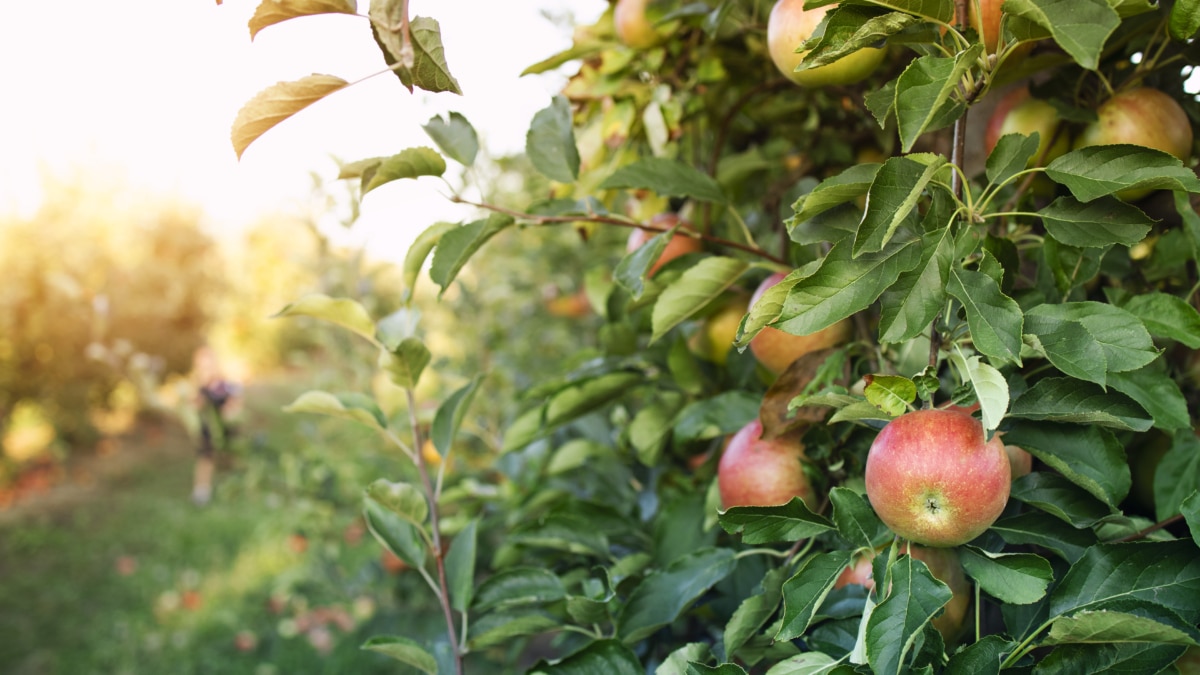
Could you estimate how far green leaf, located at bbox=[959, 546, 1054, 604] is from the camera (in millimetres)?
493

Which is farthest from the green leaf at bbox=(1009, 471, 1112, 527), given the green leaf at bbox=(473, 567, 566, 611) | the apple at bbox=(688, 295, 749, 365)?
the green leaf at bbox=(473, 567, 566, 611)

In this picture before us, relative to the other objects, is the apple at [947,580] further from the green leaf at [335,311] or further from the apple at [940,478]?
the green leaf at [335,311]

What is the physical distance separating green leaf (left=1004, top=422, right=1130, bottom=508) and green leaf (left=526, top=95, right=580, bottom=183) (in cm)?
45

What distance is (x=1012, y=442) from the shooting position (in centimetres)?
58

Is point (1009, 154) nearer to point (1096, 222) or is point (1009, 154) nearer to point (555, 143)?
point (1096, 222)

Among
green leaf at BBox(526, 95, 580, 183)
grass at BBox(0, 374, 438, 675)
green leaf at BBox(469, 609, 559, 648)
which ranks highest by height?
green leaf at BBox(526, 95, 580, 183)

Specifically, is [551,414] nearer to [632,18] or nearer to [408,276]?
[408,276]

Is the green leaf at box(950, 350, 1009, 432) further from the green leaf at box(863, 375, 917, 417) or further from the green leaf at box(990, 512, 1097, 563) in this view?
the green leaf at box(990, 512, 1097, 563)

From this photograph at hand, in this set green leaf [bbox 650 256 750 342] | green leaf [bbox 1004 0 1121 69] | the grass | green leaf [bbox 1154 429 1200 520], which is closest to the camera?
green leaf [bbox 1004 0 1121 69]

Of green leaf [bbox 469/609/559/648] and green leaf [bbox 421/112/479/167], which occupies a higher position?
green leaf [bbox 421/112/479/167]

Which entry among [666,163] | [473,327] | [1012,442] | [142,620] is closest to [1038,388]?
[1012,442]

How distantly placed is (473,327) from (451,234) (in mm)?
2001

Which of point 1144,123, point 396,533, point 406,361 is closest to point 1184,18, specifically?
point 1144,123

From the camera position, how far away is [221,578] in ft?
13.7
